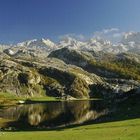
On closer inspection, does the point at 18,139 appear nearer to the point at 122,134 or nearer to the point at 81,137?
the point at 81,137

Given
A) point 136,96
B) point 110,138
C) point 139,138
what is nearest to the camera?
point 139,138

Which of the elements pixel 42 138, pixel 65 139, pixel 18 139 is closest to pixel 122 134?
pixel 65 139

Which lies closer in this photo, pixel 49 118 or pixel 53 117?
pixel 49 118

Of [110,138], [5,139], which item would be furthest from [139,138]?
[5,139]

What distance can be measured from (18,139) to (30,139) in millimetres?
1635

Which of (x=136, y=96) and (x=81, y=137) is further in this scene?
(x=136, y=96)

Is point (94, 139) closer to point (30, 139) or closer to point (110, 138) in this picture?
point (110, 138)

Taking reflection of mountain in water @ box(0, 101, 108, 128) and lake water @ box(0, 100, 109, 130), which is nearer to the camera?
lake water @ box(0, 100, 109, 130)

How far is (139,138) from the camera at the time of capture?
40.3 m

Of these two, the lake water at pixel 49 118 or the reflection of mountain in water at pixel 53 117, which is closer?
the lake water at pixel 49 118

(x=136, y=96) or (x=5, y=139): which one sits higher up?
(x=136, y=96)

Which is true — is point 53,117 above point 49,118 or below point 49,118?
above

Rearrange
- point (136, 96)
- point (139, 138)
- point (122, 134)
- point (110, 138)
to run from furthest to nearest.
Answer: point (136, 96), point (122, 134), point (110, 138), point (139, 138)

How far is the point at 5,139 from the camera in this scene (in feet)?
154
